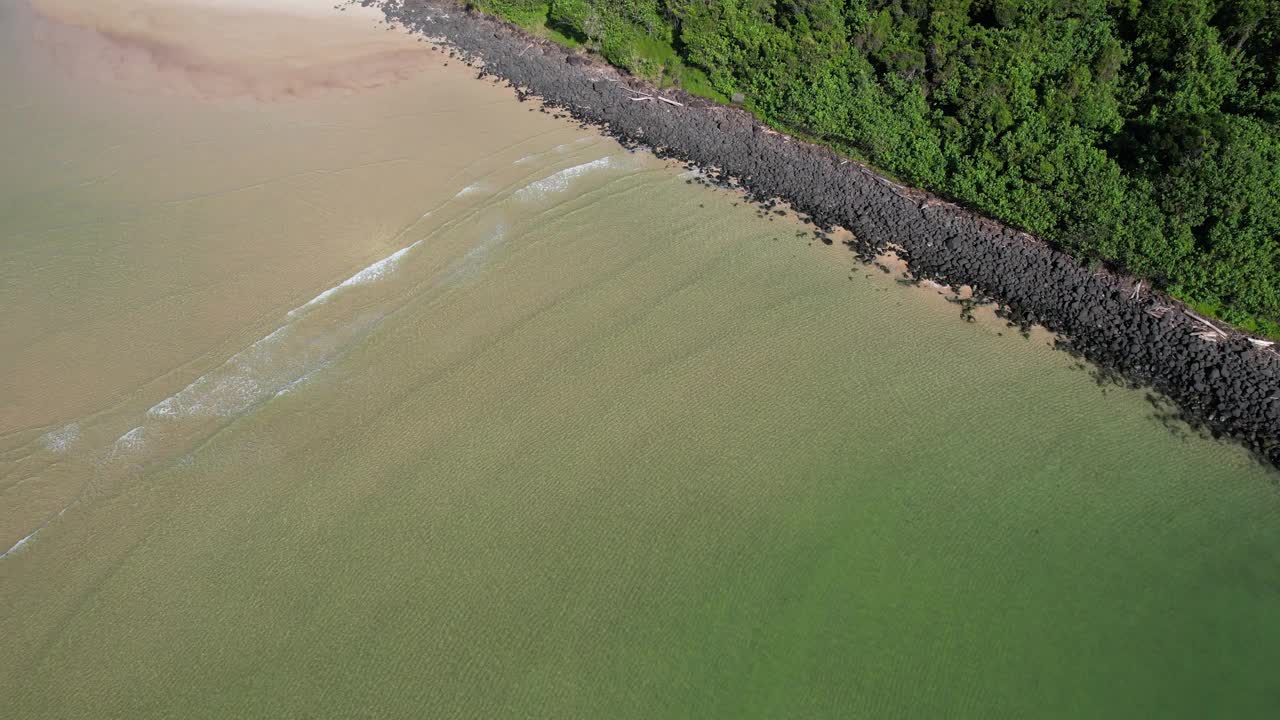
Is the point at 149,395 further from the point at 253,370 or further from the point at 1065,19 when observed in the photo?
the point at 1065,19

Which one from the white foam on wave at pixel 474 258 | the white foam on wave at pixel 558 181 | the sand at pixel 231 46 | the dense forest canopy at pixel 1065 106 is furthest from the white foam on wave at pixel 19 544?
the dense forest canopy at pixel 1065 106

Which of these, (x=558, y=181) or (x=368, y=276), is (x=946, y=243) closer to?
(x=558, y=181)

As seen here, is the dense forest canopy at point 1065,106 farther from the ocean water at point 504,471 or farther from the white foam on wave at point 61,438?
the white foam on wave at point 61,438

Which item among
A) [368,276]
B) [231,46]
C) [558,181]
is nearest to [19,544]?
[368,276]

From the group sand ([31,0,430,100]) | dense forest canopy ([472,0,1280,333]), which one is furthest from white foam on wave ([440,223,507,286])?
sand ([31,0,430,100])

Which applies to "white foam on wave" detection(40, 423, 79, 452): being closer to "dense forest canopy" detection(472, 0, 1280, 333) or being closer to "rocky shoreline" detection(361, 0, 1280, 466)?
"rocky shoreline" detection(361, 0, 1280, 466)

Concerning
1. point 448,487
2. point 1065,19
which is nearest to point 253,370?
point 448,487

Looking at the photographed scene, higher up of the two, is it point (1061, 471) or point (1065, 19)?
point (1065, 19)
